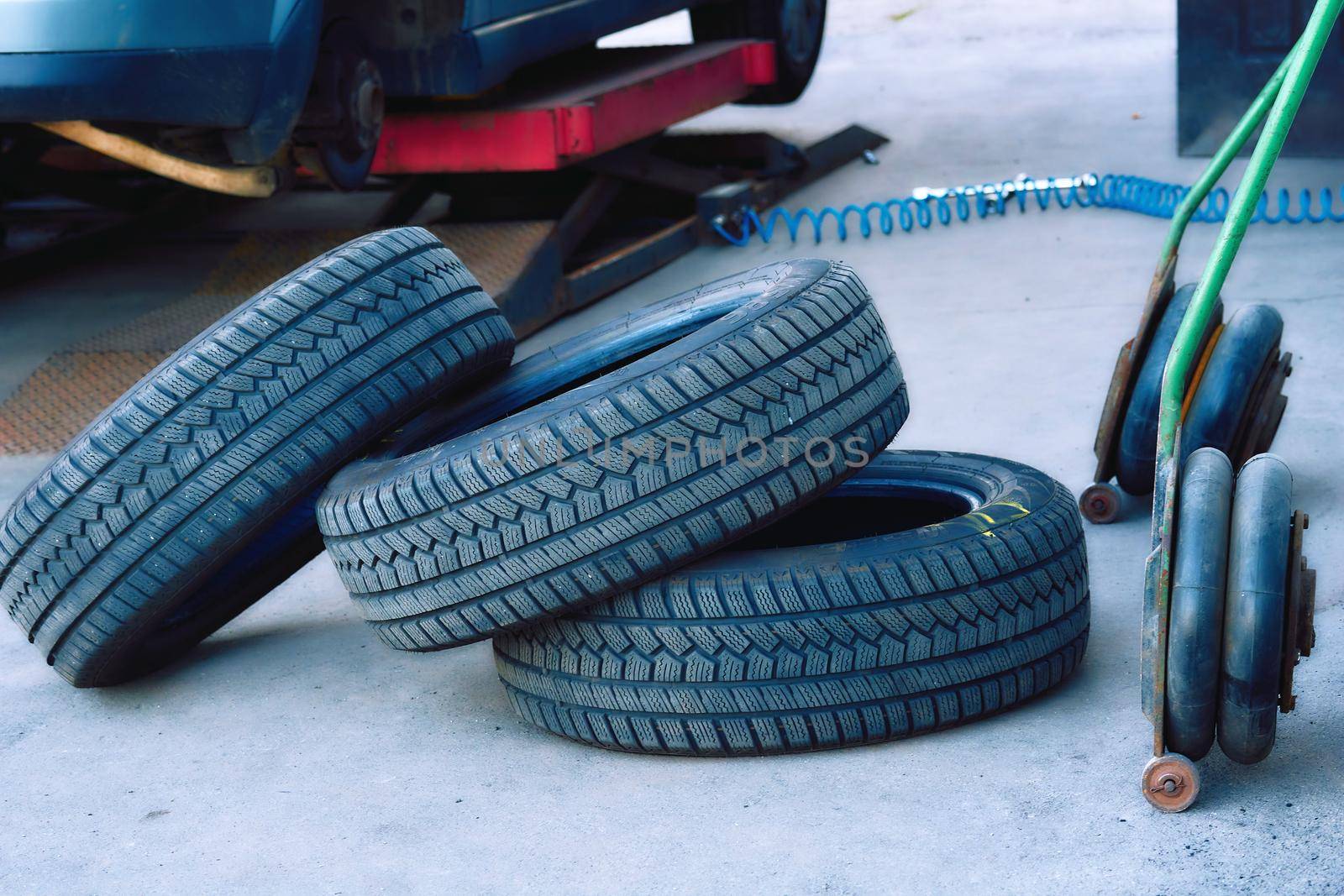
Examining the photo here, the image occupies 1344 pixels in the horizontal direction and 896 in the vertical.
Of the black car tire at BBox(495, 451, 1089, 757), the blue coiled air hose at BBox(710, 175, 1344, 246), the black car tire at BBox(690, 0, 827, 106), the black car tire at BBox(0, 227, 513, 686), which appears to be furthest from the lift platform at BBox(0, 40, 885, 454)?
the black car tire at BBox(495, 451, 1089, 757)

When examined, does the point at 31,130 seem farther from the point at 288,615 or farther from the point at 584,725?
the point at 584,725

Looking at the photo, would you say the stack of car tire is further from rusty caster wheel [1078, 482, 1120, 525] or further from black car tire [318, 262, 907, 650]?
rusty caster wheel [1078, 482, 1120, 525]

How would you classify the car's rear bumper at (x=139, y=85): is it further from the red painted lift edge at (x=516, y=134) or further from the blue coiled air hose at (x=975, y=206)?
the blue coiled air hose at (x=975, y=206)

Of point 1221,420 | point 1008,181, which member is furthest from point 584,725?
point 1008,181

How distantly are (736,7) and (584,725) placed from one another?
5738 millimetres

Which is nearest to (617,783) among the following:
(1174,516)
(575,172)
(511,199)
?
(1174,516)

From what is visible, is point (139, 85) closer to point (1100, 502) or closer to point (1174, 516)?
point (1100, 502)

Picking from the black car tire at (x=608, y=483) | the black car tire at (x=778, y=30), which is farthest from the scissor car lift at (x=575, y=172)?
the black car tire at (x=608, y=483)

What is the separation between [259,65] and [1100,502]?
2565 millimetres

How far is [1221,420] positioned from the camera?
2.97m

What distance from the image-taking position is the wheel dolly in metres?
1.95

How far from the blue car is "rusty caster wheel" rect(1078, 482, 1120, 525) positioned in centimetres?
250

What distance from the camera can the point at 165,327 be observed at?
493cm

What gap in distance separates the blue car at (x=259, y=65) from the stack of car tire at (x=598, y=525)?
1572 mm
